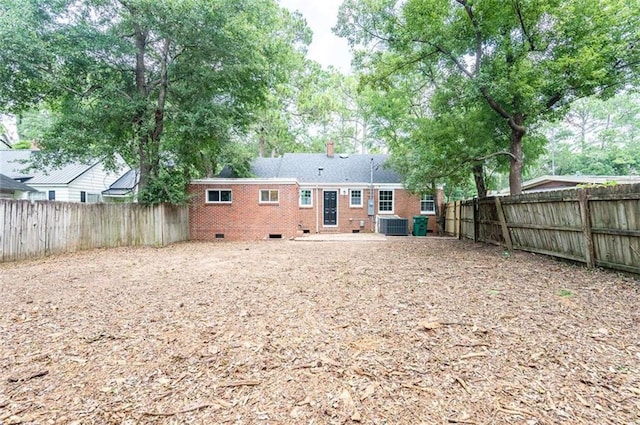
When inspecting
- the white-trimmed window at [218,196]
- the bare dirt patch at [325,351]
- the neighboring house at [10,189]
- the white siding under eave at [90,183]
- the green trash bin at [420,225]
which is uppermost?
the white siding under eave at [90,183]

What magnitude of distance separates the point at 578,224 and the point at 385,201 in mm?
11262

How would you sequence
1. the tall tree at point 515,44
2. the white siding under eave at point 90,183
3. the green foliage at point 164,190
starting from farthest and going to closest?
the white siding under eave at point 90,183
the green foliage at point 164,190
the tall tree at point 515,44

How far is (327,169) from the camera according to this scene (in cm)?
1755

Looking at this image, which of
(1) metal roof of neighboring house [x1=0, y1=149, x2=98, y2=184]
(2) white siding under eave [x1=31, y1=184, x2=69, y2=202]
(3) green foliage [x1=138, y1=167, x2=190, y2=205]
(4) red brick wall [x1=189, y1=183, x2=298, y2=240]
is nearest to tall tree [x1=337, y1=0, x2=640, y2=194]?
(4) red brick wall [x1=189, y1=183, x2=298, y2=240]

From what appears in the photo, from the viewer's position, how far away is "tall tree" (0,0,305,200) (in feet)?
28.7

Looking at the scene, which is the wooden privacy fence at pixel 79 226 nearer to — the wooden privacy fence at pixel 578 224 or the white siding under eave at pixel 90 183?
the white siding under eave at pixel 90 183

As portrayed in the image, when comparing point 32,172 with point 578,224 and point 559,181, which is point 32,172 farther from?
point 559,181

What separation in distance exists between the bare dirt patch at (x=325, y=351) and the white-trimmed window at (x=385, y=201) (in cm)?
1165

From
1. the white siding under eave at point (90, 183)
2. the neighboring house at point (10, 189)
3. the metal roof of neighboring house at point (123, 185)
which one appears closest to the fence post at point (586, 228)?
the neighboring house at point (10, 189)

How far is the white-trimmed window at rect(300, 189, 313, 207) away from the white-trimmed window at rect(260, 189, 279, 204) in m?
A: 3.33

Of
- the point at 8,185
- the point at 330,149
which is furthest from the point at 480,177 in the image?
the point at 8,185

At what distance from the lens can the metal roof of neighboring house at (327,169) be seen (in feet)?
55.3

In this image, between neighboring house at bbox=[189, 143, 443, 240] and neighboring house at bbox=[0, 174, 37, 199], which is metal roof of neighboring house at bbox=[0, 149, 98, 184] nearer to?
neighboring house at bbox=[0, 174, 37, 199]

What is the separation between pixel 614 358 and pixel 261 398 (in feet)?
8.79
